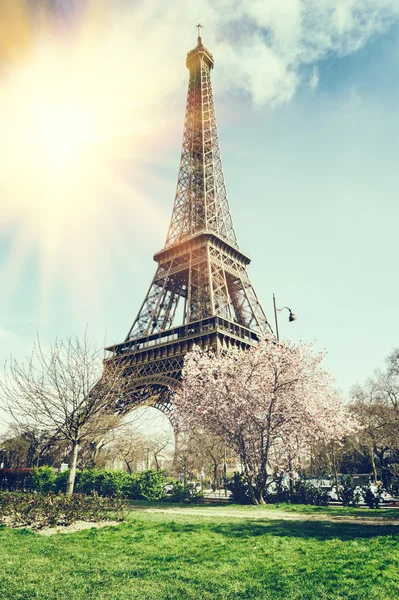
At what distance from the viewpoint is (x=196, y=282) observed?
51875 millimetres

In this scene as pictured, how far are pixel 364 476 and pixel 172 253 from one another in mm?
39364

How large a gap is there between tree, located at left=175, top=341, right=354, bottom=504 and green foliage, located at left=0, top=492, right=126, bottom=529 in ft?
30.0

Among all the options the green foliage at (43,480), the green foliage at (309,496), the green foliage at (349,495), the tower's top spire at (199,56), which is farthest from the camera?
the tower's top spire at (199,56)

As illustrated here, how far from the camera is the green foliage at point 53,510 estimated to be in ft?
40.9

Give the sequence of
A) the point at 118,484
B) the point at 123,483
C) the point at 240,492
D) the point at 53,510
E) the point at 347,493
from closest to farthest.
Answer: the point at 53,510 → the point at 347,493 → the point at 240,492 → the point at 118,484 → the point at 123,483

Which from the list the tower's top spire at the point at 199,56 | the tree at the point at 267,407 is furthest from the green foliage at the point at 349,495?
the tower's top spire at the point at 199,56

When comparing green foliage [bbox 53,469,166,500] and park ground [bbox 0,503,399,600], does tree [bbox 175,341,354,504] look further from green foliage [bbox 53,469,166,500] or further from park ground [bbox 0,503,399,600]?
park ground [bbox 0,503,399,600]

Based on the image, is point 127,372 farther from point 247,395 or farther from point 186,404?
point 247,395

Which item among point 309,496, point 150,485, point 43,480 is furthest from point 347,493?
point 43,480

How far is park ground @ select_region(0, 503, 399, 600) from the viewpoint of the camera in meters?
6.19

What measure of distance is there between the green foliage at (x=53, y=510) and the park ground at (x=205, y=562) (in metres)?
1.21

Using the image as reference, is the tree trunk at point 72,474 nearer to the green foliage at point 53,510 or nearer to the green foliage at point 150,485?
the green foliage at point 53,510

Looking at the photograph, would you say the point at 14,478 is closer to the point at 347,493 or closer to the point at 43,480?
the point at 43,480

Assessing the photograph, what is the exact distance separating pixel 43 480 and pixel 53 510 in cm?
1946
